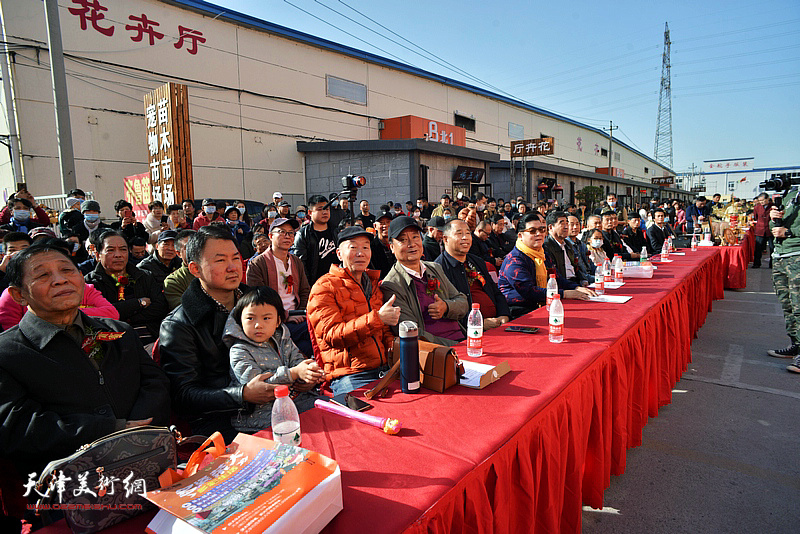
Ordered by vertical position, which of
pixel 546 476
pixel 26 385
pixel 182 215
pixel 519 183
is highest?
pixel 519 183

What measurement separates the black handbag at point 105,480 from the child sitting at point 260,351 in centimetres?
78

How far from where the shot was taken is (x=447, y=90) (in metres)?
19.8

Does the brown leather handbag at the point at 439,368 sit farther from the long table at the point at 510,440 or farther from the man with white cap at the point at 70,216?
the man with white cap at the point at 70,216

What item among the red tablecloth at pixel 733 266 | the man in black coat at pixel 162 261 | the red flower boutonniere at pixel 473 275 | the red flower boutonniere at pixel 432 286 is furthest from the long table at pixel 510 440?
the red tablecloth at pixel 733 266

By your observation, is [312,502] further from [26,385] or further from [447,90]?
[447,90]

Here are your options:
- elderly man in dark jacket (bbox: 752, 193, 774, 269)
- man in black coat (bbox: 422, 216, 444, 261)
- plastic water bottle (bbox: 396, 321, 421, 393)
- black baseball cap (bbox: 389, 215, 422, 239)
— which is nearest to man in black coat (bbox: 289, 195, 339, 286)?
man in black coat (bbox: 422, 216, 444, 261)

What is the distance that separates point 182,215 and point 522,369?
6.87m

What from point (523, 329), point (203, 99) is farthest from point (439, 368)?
point (203, 99)

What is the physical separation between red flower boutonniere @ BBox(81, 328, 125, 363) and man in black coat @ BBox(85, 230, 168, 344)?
1739 mm

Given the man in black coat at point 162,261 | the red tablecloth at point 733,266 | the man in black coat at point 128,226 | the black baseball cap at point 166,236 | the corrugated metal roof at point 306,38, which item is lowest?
the red tablecloth at point 733,266

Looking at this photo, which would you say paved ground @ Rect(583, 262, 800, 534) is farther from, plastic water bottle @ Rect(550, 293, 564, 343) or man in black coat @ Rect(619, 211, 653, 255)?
man in black coat @ Rect(619, 211, 653, 255)

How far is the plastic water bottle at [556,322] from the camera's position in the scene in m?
2.33

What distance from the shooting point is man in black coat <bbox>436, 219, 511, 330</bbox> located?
3.39m

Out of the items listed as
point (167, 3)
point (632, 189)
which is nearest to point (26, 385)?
point (167, 3)
